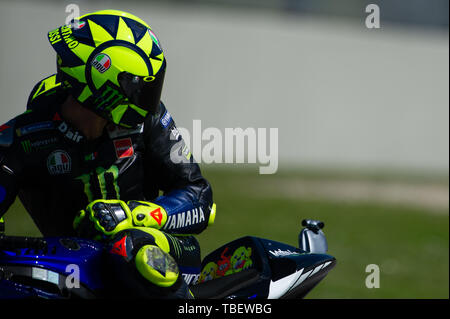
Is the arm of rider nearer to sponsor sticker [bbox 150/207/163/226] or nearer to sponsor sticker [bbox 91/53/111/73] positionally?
Result: sponsor sticker [bbox 150/207/163/226]

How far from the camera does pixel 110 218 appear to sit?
2600 millimetres

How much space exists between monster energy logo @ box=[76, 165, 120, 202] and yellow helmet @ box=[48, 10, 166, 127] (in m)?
0.23

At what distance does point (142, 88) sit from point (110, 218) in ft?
1.89

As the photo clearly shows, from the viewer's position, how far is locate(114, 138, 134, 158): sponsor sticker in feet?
9.75

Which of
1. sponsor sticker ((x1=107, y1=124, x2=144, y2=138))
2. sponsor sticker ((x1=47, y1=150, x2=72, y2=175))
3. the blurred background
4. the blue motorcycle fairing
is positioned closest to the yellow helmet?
sponsor sticker ((x1=107, y1=124, x2=144, y2=138))

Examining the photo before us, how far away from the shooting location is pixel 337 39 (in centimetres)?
1822

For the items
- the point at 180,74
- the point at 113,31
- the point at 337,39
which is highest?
the point at 337,39

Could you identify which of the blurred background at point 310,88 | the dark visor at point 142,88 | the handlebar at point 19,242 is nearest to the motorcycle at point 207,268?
the handlebar at point 19,242

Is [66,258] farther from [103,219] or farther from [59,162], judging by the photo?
[59,162]

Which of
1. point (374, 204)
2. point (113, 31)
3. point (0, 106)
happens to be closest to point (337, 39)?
point (374, 204)

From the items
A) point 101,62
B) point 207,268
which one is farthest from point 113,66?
point 207,268

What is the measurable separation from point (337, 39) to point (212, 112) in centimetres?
409
